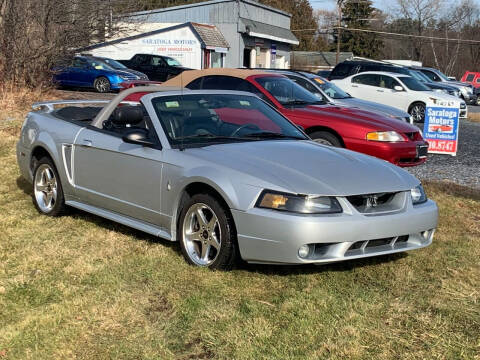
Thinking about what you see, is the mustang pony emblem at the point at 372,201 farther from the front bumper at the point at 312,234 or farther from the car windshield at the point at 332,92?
the car windshield at the point at 332,92

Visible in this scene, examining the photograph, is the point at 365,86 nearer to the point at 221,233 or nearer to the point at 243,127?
the point at 243,127

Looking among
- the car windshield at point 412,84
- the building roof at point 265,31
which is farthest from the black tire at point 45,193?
the building roof at point 265,31

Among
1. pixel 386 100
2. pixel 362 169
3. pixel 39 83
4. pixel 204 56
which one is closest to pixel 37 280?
pixel 362 169

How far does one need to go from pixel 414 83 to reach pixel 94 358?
16975 mm

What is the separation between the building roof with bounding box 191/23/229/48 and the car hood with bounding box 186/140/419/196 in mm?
33470

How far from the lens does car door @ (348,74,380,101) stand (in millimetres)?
18828

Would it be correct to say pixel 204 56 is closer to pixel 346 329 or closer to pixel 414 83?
pixel 414 83

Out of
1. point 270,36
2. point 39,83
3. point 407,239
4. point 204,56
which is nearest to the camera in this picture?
point 407,239

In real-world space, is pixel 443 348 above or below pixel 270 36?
below

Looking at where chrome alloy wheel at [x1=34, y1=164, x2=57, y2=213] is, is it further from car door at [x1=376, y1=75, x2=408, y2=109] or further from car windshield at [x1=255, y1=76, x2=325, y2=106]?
car door at [x1=376, y1=75, x2=408, y2=109]

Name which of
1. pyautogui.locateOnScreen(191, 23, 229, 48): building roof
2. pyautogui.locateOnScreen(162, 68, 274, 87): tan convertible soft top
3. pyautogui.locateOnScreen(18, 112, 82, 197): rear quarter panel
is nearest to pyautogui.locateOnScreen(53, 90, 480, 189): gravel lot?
pyautogui.locateOnScreen(162, 68, 274, 87): tan convertible soft top

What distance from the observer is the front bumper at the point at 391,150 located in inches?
340

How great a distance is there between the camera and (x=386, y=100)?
1872 cm

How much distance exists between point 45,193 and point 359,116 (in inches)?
181
